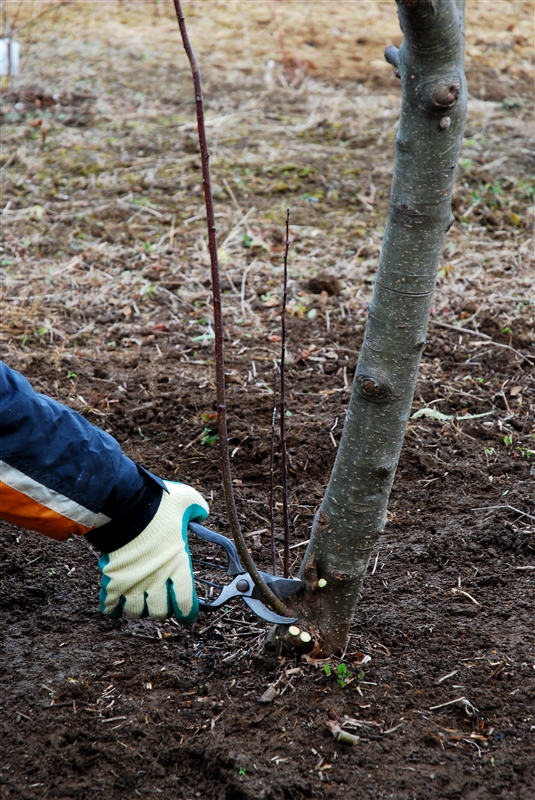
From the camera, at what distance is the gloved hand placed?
1.73 m

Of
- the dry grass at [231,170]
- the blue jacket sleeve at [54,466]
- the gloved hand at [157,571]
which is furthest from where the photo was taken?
the dry grass at [231,170]

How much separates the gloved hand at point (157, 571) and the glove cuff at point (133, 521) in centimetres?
1

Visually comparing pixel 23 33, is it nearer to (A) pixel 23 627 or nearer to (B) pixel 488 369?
(B) pixel 488 369

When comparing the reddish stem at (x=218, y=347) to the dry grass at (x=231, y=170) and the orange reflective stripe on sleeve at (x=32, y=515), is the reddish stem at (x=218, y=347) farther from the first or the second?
the dry grass at (x=231, y=170)

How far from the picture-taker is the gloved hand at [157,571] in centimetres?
173

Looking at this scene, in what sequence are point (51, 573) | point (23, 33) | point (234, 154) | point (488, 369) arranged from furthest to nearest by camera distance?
point (23, 33), point (234, 154), point (488, 369), point (51, 573)

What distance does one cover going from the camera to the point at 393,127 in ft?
19.5

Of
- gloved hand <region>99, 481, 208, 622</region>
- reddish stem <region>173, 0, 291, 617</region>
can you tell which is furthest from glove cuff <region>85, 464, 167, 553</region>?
reddish stem <region>173, 0, 291, 617</region>

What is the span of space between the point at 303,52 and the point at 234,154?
268cm

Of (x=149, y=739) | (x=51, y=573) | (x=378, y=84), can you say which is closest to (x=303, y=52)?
(x=378, y=84)

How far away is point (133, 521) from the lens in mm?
1711

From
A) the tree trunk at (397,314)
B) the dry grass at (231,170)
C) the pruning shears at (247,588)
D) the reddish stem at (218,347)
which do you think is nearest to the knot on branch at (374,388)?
the tree trunk at (397,314)

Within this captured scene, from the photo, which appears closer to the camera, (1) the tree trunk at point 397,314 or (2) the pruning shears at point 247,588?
(1) the tree trunk at point 397,314

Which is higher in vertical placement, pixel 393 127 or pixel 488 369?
pixel 393 127
